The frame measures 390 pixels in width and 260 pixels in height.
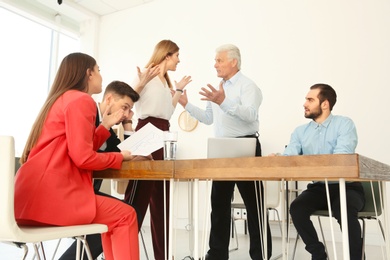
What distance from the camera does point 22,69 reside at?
15.8 ft

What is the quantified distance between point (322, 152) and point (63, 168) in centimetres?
153

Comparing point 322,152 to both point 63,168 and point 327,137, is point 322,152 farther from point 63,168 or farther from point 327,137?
point 63,168

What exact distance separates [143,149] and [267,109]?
283cm

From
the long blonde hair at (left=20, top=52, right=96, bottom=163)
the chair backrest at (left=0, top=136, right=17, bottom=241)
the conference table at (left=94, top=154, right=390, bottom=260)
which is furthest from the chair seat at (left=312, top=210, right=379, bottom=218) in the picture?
the chair backrest at (left=0, top=136, right=17, bottom=241)

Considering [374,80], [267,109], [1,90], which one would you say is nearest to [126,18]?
[1,90]

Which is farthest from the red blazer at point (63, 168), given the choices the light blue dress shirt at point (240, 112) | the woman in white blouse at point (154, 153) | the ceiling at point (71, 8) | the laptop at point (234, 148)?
the ceiling at point (71, 8)

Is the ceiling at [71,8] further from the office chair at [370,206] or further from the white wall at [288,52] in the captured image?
the office chair at [370,206]

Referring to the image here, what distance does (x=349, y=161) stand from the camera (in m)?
0.84

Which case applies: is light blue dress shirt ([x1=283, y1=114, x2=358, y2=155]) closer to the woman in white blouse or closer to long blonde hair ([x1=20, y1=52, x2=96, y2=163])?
the woman in white blouse

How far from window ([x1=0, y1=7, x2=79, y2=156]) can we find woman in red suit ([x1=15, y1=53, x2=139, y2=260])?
3.70 m

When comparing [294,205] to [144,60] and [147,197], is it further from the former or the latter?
[144,60]

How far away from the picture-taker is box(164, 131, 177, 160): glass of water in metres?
1.31

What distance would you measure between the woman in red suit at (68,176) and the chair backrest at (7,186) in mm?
99

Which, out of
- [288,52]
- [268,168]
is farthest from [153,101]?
[288,52]
